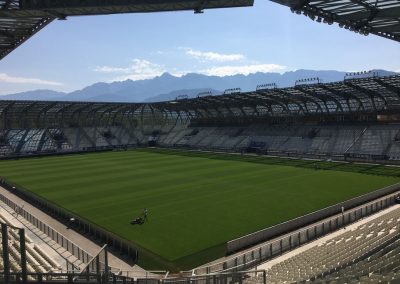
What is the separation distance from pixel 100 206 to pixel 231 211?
11.9m

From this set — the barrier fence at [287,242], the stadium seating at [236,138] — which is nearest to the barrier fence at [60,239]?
the barrier fence at [287,242]

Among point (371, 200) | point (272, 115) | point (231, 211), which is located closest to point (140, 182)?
point (231, 211)

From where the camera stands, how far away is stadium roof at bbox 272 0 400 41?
15.0 meters

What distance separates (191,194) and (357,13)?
2541cm

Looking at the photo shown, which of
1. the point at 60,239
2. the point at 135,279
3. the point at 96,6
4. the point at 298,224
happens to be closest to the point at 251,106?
the point at 298,224

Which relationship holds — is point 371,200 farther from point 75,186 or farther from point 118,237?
point 75,186

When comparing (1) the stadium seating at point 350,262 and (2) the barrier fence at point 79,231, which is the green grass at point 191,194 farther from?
(1) the stadium seating at point 350,262

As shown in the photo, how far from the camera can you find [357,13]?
16.2 m

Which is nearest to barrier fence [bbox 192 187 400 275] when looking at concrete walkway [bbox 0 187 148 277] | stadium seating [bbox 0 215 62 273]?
concrete walkway [bbox 0 187 148 277]

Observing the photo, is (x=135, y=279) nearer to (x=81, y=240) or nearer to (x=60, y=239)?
(x=60, y=239)

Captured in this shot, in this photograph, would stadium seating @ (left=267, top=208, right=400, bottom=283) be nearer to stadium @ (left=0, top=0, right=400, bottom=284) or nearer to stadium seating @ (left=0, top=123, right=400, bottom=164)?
stadium @ (left=0, top=0, right=400, bottom=284)

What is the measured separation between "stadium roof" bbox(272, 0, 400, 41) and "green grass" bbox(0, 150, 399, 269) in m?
14.4

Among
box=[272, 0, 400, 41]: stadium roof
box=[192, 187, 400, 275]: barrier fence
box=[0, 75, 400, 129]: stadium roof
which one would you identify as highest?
box=[272, 0, 400, 41]: stadium roof

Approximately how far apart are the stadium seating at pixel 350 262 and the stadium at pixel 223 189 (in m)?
0.08
